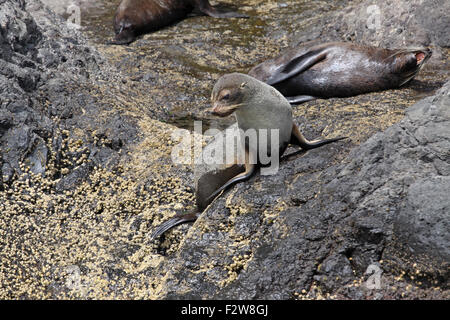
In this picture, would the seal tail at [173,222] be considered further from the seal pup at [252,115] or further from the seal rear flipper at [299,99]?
the seal rear flipper at [299,99]

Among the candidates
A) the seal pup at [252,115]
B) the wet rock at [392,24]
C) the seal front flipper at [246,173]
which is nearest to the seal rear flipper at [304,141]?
the seal pup at [252,115]

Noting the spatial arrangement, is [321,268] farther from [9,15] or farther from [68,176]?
[9,15]

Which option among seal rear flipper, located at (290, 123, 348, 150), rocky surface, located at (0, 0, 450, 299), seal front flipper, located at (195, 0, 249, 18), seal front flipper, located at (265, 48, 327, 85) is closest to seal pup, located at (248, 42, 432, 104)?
seal front flipper, located at (265, 48, 327, 85)

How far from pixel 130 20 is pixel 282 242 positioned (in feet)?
22.5

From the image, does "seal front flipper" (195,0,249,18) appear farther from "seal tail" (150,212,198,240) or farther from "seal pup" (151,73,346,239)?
"seal tail" (150,212,198,240)

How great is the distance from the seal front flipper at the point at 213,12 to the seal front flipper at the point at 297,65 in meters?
3.34

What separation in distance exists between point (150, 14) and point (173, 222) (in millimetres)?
6176

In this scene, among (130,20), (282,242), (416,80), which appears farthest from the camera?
(130,20)

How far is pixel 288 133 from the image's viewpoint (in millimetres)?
4059

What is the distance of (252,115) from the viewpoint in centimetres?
391

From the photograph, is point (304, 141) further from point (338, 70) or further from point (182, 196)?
point (338, 70)

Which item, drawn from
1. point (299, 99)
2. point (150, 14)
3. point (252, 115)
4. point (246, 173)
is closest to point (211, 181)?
point (246, 173)

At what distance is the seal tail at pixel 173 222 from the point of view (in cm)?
416
